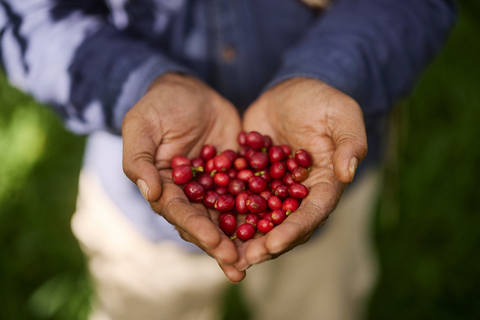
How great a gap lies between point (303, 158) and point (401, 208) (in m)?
2.95

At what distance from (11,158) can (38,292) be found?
148 centimetres

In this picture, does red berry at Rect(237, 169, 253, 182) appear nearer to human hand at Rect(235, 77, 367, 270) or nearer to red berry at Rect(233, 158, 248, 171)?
red berry at Rect(233, 158, 248, 171)

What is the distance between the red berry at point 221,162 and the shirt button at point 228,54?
575mm

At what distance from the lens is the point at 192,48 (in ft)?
7.45

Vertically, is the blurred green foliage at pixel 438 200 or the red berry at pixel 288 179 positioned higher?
the red berry at pixel 288 179

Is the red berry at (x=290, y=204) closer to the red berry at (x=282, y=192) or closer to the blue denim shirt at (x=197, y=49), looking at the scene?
the red berry at (x=282, y=192)

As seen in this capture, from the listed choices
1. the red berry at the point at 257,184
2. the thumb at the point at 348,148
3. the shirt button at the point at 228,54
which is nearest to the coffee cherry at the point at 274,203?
the red berry at the point at 257,184

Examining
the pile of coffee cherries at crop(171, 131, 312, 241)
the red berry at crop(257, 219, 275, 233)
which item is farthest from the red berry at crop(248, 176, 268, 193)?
the red berry at crop(257, 219, 275, 233)

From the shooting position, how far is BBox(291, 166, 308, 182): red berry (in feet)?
6.70

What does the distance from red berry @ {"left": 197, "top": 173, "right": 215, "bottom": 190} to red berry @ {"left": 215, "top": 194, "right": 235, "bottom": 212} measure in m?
0.16

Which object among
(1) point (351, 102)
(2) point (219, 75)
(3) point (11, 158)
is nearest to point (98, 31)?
(2) point (219, 75)

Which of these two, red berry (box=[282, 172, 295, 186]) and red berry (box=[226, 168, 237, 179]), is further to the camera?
red berry (box=[226, 168, 237, 179])

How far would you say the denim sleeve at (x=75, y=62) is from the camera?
2055 mm

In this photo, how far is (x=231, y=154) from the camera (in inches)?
90.6
